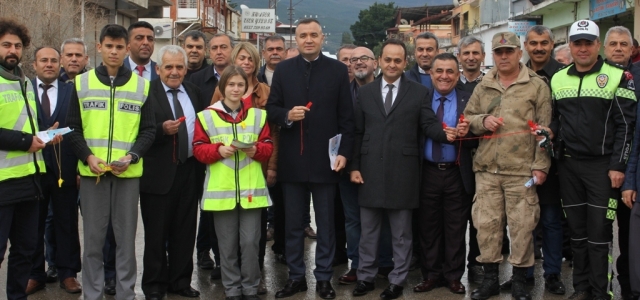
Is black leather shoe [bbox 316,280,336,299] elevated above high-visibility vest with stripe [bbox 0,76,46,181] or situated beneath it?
situated beneath

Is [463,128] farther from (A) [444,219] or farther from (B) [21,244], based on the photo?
(B) [21,244]

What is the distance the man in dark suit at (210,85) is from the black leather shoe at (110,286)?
0.98 metres

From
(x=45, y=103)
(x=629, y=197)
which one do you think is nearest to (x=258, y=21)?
(x=45, y=103)

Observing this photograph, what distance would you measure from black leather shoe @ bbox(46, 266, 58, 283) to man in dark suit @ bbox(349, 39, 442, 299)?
113 inches

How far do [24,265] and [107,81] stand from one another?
1.59 meters

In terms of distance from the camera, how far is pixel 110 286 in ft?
21.2

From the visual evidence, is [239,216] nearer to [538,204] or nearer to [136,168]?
[136,168]

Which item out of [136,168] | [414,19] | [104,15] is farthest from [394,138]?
[414,19]

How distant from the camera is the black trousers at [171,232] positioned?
20.5ft

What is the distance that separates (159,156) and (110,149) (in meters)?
Result: 0.59

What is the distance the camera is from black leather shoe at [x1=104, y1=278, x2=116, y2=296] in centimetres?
641

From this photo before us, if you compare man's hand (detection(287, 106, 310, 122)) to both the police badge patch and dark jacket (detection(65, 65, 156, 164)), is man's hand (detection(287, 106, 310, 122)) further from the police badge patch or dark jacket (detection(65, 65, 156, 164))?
the police badge patch

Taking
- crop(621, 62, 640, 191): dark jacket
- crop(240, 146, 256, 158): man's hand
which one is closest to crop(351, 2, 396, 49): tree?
crop(240, 146, 256, 158): man's hand

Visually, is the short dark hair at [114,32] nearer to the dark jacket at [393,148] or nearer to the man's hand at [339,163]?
the man's hand at [339,163]
